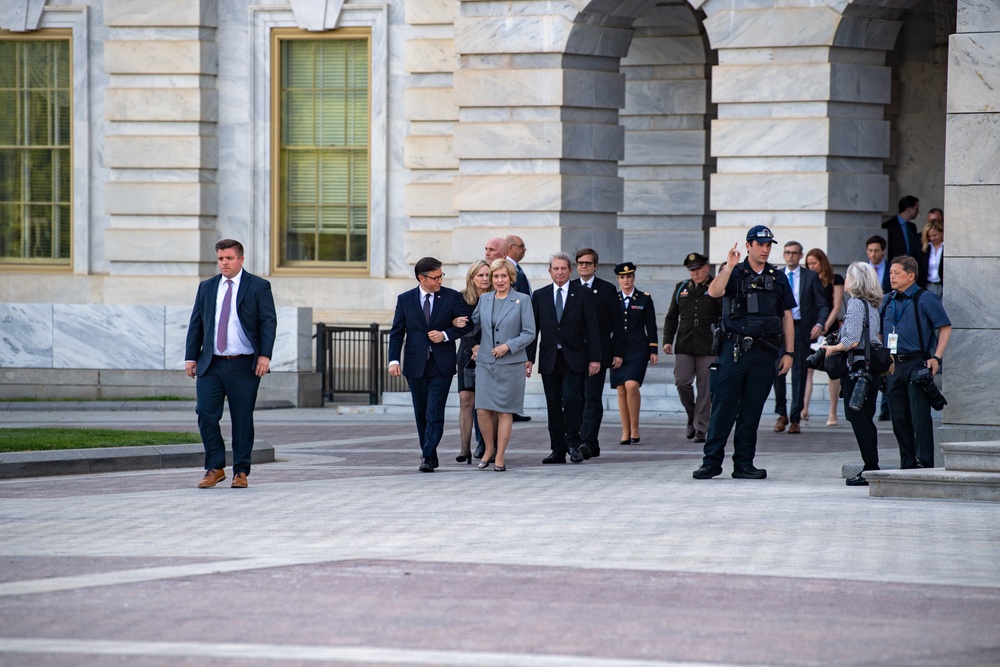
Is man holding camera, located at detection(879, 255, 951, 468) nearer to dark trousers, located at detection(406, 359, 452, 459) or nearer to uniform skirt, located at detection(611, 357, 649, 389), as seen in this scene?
dark trousers, located at detection(406, 359, 452, 459)

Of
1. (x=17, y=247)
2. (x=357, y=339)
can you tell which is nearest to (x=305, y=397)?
(x=357, y=339)

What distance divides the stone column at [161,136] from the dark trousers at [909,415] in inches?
547

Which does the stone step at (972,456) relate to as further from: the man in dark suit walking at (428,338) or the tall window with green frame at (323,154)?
the tall window with green frame at (323,154)

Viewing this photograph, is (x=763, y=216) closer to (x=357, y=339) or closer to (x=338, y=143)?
(x=357, y=339)

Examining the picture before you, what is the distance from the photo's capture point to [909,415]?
13070 mm

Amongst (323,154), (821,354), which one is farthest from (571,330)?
(323,154)

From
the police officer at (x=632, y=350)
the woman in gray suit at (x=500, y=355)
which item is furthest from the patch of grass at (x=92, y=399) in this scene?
the woman in gray suit at (x=500, y=355)

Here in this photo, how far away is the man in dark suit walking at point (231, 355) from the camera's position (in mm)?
12945

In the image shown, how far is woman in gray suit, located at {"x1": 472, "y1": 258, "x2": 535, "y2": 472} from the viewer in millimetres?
14289

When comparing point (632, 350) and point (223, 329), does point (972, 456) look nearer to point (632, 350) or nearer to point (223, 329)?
point (223, 329)

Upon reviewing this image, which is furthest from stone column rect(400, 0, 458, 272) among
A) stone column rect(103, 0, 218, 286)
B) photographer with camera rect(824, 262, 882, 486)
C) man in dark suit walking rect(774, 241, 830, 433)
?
photographer with camera rect(824, 262, 882, 486)

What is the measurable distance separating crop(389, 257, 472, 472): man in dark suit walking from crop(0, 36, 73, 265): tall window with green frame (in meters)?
13.0

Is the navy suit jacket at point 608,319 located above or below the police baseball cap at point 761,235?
below

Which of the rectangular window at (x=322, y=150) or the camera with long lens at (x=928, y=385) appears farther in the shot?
the rectangular window at (x=322, y=150)
